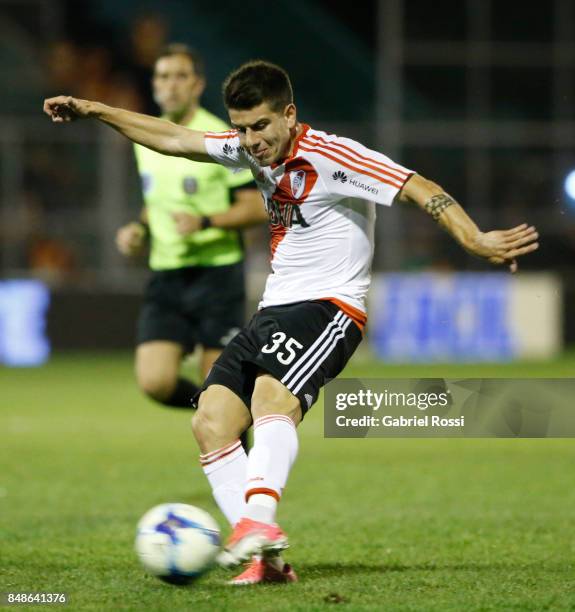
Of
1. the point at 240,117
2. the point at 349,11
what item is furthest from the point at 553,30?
the point at 240,117

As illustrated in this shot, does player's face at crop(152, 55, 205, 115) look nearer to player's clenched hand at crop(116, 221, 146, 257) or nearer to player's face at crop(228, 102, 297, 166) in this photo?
player's clenched hand at crop(116, 221, 146, 257)

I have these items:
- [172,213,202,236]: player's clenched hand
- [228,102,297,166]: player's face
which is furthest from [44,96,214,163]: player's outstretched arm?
[172,213,202,236]: player's clenched hand

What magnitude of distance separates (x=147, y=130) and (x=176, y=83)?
2309 millimetres

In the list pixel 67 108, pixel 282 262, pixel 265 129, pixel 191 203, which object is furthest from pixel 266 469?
pixel 191 203

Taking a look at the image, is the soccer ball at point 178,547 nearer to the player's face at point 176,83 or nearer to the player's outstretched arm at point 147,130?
the player's outstretched arm at point 147,130

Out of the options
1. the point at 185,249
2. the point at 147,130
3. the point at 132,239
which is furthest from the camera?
the point at 185,249

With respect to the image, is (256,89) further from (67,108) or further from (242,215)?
(242,215)

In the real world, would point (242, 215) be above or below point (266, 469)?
above

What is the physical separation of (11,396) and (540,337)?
7.97 metres

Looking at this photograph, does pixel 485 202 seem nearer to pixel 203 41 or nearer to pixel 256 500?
pixel 203 41

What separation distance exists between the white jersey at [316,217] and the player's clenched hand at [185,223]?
1.79m

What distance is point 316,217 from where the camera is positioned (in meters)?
5.38

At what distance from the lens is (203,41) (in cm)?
2170

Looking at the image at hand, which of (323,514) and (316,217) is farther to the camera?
(323,514)
